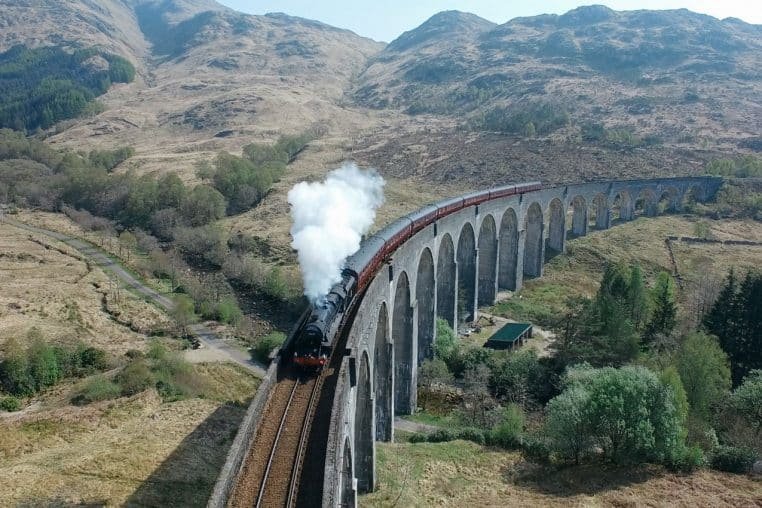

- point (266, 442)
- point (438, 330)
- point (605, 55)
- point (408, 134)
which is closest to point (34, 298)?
point (438, 330)

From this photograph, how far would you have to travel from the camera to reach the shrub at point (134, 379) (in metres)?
31.2

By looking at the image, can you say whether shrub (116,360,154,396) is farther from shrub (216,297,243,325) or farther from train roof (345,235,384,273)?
train roof (345,235,384,273)

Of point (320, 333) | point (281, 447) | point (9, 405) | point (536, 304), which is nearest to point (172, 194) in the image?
point (9, 405)

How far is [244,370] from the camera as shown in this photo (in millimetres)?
37781

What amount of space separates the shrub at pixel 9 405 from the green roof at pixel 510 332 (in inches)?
1211

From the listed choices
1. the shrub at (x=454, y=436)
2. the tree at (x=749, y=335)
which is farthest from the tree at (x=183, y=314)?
the tree at (x=749, y=335)

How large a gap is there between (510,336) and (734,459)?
61.0ft

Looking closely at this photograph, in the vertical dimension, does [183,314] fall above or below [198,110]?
below

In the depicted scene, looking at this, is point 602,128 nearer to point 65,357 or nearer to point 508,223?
point 508,223

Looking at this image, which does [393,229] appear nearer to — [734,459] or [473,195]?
[473,195]

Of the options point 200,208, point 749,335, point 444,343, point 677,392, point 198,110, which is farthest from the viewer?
point 198,110

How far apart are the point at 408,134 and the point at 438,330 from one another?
8090 centimetres

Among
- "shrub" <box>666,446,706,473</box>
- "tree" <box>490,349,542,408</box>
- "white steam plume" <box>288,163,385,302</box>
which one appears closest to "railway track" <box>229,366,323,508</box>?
"white steam plume" <box>288,163,385,302</box>

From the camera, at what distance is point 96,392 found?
99.0 feet
